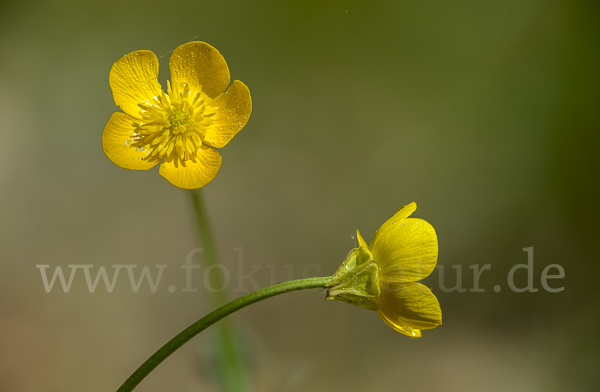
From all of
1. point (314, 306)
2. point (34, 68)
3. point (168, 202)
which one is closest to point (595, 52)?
point (314, 306)

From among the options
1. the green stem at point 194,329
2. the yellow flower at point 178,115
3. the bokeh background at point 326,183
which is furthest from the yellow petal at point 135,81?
the bokeh background at point 326,183

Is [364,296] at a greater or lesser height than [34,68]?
lesser

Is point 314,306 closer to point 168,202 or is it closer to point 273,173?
point 273,173

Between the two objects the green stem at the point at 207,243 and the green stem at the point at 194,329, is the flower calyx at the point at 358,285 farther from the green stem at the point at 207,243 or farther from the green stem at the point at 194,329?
the green stem at the point at 207,243

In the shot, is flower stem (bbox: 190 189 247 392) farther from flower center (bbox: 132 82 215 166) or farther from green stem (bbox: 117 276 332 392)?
green stem (bbox: 117 276 332 392)

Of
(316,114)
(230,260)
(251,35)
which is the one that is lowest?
(230,260)

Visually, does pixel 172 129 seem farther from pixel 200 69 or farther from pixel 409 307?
pixel 409 307

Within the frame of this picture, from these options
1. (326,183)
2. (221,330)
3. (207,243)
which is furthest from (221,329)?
(326,183)
